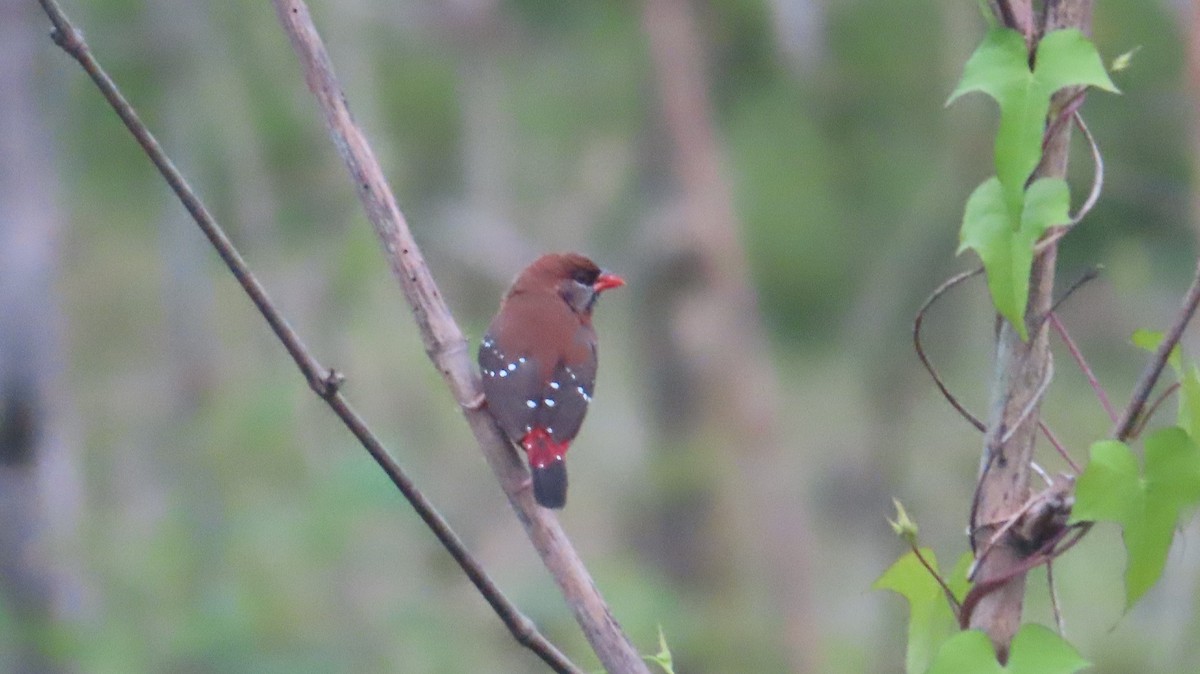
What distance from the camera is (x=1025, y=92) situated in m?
1.57

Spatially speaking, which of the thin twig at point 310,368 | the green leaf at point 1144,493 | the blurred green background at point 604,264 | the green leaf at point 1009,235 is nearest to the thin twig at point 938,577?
the green leaf at point 1144,493

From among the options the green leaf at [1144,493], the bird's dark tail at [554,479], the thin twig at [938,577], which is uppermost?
the green leaf at [1144,493]

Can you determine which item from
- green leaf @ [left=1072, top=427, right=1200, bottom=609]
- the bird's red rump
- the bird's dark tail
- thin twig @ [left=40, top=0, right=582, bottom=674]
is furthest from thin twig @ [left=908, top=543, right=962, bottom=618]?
the bird's red rump

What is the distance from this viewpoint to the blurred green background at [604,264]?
706cm

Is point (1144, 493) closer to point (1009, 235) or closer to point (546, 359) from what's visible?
point (1009, 235)

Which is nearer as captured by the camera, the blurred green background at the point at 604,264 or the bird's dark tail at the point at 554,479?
the bird's dark tail at the point at 554,479

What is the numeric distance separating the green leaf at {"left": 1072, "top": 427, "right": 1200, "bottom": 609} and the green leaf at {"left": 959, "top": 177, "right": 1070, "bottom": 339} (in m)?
0.16

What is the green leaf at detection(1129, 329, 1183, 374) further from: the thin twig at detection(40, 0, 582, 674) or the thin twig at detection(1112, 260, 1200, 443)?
the thin twig at detection(40, 0, 582, 674)

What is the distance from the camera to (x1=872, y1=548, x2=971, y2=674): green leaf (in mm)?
1897

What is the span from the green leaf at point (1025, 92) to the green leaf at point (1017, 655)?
Result: 1.46ft

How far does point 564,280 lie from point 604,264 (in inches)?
239

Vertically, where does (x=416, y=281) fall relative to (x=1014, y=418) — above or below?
above

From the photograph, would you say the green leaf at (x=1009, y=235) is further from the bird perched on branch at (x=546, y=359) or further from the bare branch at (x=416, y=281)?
the bird perched on branch at (x=546, y=359)

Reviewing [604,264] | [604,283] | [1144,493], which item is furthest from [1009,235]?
[604,264]
